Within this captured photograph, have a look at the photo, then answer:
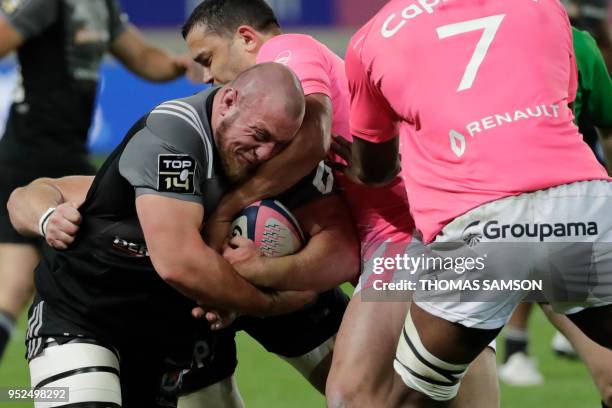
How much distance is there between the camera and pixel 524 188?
12.6 feet

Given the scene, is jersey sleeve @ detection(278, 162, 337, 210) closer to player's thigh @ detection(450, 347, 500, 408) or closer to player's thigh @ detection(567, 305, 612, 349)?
player's thigh @ detection(450, 347, 500, 408)

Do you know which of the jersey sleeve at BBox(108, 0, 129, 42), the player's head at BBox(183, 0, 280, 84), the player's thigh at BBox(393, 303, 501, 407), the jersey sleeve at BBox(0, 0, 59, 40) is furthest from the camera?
the jersey sleeve at BBox(108, 0, 129, 42)

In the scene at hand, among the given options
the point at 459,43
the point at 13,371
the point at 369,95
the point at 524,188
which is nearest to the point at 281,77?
the point at 369,95

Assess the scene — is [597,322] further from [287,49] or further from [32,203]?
[32,203]

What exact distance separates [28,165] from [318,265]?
3255mm

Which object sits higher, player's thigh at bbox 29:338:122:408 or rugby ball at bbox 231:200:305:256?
rugby ball at bbox 231:200:305:256

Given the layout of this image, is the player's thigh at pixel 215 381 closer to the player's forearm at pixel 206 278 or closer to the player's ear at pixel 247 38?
the player's forearm at pixel 206 278

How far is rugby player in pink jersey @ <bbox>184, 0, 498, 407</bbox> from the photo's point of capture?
4.46m

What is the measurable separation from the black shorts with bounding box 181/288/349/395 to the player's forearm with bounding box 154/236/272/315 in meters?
0.80

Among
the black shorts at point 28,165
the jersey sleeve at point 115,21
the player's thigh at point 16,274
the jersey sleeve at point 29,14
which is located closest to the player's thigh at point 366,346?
the player's thigh at point 16,274

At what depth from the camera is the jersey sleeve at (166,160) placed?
405 cm

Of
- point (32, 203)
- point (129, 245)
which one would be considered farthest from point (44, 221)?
point (129, 245)

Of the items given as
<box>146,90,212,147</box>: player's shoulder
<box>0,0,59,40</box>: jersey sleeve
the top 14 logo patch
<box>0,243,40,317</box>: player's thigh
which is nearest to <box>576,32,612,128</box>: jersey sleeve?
<box>146,90,212,147</box>: player's shoulder

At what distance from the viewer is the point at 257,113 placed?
418 centimetres
